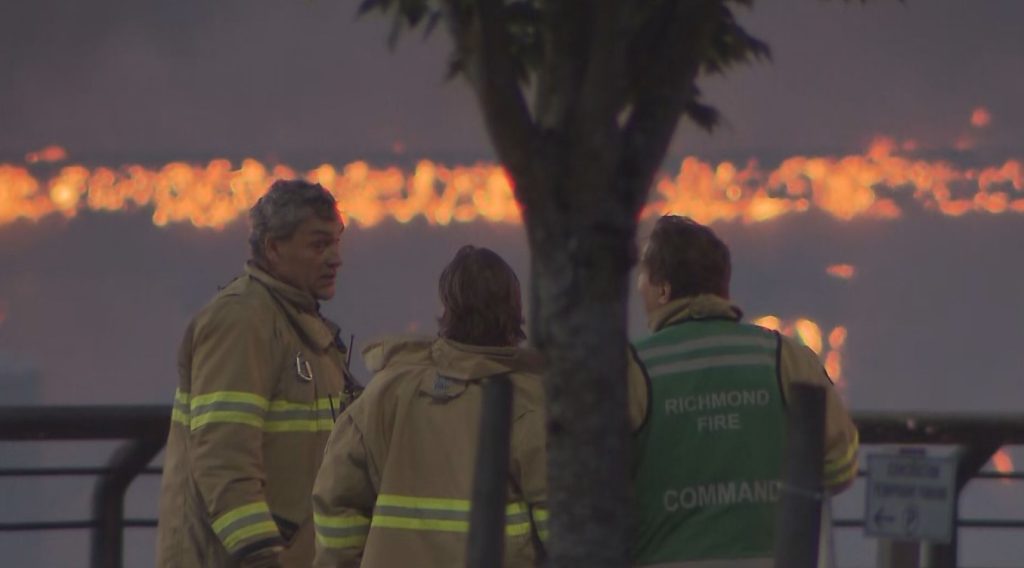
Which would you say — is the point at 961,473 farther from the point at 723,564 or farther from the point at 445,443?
the point at 445,443

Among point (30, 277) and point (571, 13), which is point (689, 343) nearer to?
point (571, 13)

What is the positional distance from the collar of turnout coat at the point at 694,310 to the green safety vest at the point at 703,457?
2.1 inches

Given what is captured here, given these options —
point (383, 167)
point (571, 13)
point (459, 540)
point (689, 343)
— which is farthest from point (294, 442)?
point (383, 167)

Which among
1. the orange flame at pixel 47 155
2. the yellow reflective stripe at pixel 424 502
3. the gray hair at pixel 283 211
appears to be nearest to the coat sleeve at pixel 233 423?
the gray hair at pixel 283 211

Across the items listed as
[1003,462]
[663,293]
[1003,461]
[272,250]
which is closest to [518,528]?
[663,293]

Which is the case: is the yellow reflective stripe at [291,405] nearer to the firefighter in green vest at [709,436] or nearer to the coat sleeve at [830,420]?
the firefighter in green vest at [709,436]

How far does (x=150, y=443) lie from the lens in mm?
6500

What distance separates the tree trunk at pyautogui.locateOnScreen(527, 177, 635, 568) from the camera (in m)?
3.85

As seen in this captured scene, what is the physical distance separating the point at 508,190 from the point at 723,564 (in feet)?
117

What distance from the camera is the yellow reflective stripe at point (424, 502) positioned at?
173 inches

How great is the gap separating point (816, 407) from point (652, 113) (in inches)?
26.3

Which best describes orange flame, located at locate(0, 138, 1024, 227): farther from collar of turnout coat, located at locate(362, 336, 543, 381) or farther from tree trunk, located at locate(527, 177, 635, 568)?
tree trunk, located at locate(527, 177, 635, 568)

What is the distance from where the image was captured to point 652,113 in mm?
3967

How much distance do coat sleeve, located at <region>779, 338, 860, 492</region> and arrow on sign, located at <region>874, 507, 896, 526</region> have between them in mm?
462
